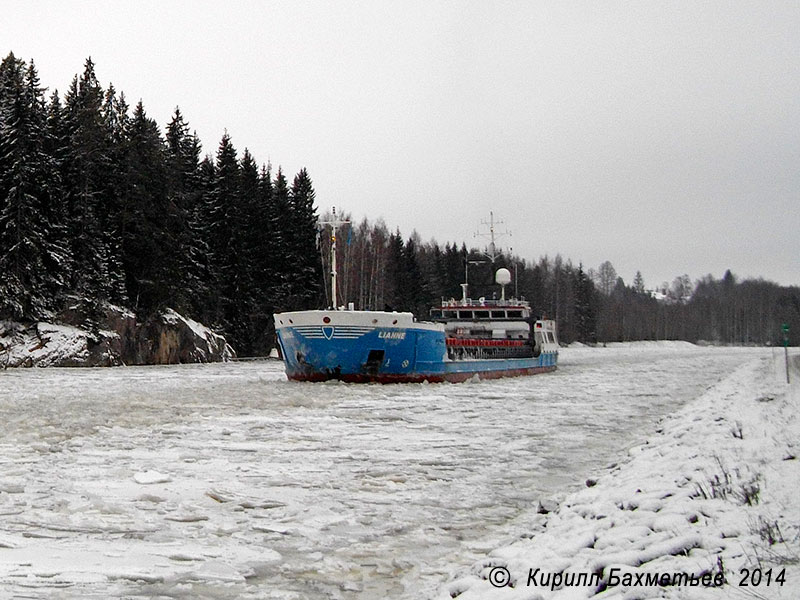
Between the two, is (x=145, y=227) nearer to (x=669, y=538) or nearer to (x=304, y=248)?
(x=304, y=248)

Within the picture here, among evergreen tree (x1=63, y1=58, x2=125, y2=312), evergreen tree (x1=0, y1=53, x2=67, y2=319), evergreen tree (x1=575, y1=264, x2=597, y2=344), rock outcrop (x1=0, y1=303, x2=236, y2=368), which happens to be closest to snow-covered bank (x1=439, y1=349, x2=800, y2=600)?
rock outcrop (x1=0, y1=303, x2=236, y2=368)

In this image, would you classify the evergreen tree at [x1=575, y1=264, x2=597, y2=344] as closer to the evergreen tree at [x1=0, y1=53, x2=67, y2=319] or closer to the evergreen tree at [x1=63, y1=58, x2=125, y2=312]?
the evergreen tree at [x1=63, y1=58, x2=125, y2=312]

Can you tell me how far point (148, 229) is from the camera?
3969 cm

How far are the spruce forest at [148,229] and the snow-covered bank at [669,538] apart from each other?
1495cm

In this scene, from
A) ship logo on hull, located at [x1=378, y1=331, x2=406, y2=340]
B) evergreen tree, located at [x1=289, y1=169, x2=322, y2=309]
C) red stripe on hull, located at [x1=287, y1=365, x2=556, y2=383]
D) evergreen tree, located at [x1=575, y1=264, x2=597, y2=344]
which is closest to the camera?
ship logo on hull, located at [x1=378, y1=331, x2=406, y2=340]

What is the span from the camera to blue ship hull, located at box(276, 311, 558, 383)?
20.9 meters

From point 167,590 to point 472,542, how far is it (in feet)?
7.02

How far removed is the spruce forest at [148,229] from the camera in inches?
1342

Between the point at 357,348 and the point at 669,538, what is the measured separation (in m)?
17.5

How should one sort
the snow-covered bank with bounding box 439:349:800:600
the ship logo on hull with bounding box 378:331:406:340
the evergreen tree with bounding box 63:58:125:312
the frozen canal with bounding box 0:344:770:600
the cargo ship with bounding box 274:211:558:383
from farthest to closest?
the evergreen tree with bounding box 63:58:125:312, the ship logo on hull with bounding box 378:331:406:340, the cargo ship with bounding box 274:211:558:383, the frozen canal with bounding box 0:344:770:600, the snow-covered bank with bounding box 439:349:800:600

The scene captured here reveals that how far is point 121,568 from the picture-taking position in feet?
13.5

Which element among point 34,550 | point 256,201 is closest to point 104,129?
point 256,201

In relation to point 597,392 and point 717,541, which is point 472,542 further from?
point 597,392

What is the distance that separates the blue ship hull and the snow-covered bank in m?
14.5
